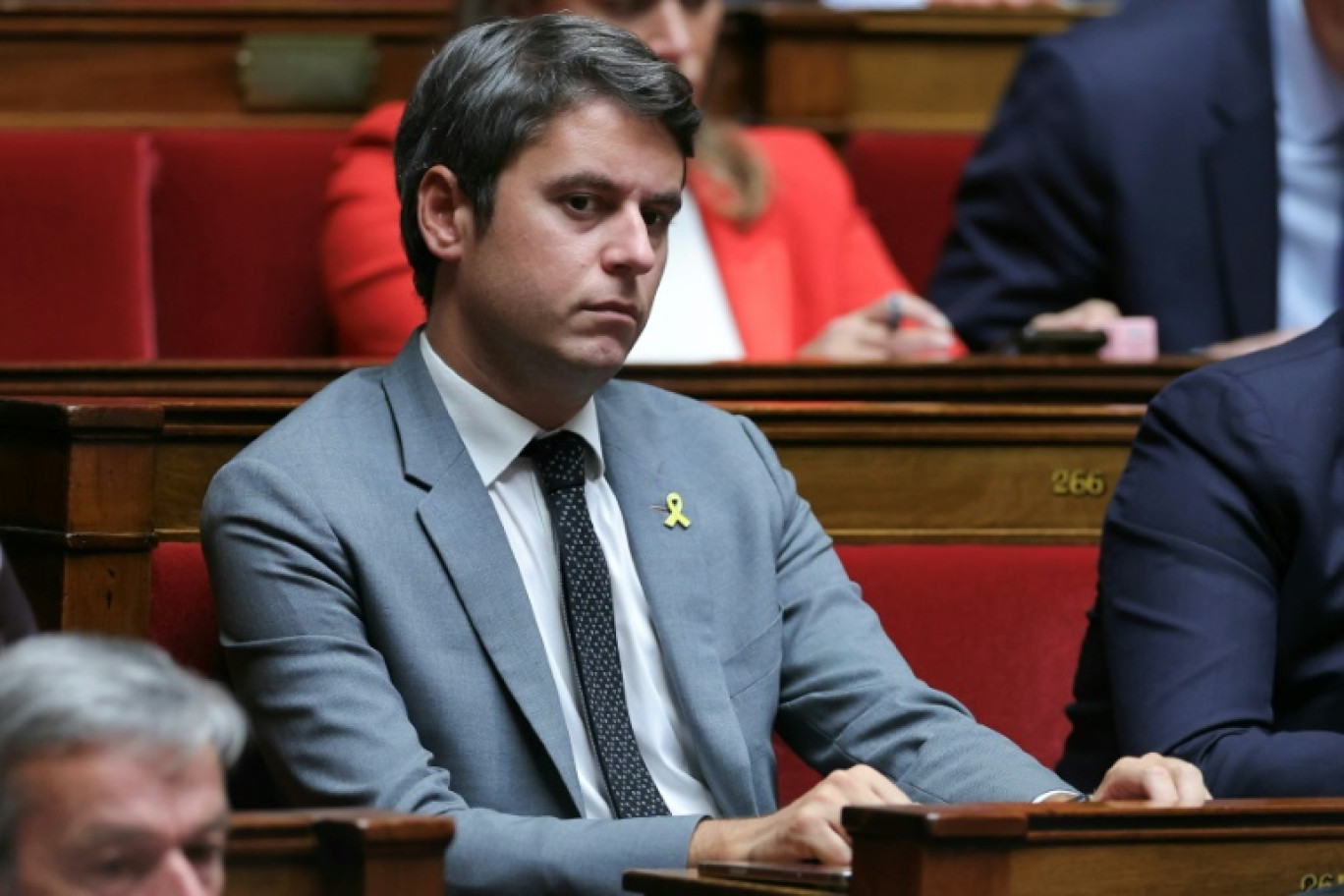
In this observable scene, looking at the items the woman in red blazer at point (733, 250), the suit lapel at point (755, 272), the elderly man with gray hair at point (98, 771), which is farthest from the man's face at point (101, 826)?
the suit lapel at point (755, 272)

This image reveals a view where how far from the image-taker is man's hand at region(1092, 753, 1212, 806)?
1595 mm

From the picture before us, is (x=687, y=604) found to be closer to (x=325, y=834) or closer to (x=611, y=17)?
(x=325, y=834)

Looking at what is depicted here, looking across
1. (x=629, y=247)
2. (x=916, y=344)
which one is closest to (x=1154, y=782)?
(x=629, y=247)

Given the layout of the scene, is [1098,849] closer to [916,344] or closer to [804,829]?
[804,829]

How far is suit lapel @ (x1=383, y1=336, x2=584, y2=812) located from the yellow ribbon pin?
163 mm

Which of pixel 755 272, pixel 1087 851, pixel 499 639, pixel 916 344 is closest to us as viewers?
pixel 1087 851

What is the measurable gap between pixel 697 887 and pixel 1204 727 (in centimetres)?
53

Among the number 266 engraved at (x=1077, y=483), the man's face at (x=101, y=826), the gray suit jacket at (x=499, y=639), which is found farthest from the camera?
the number 266 engraved at (x=1077, y=483)

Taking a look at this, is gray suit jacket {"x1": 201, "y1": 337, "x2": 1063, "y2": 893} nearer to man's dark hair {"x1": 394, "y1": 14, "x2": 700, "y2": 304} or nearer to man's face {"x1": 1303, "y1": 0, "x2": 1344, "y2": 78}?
man's dark hair {"x1": 394, "y1": 14, "x2": 700, "y2": 304}

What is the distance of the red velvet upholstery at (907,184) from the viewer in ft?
12.0

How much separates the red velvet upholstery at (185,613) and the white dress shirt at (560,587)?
0.83 feet

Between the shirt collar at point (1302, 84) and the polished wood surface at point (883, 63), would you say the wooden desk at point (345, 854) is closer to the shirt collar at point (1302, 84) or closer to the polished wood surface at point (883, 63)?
the shirt collar at point (1302, 84)

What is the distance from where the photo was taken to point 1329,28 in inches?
123

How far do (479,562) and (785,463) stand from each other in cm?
54
